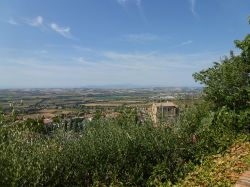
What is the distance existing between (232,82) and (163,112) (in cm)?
272

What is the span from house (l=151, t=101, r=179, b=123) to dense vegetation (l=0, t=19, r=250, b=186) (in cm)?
43

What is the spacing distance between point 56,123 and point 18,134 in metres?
2.32

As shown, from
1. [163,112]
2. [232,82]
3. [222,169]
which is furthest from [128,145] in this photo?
[232,82]

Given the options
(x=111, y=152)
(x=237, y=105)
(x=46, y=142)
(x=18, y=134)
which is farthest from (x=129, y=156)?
(x=237, y=105)

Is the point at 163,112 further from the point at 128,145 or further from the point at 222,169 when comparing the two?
the point at 222,169

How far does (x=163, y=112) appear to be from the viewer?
12.4m

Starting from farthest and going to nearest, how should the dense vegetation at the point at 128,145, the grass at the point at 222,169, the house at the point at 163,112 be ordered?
the house at the point at 163,112 < the dense vegetation at the point at 128,145 < the grass at the point at 222,169

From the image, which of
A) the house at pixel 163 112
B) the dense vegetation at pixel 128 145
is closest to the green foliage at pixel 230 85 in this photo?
the dense vegetation at pixel 128 145

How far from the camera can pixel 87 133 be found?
1031 cm

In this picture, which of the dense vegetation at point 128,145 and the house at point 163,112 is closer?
the dense vegetation at point 128,145

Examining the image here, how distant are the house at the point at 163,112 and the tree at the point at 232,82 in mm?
1354

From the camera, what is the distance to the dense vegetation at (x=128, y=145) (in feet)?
28.5

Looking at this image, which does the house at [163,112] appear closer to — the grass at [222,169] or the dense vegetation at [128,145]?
the dense vegetation at [128,145]

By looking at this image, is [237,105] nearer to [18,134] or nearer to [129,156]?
[129,156]
